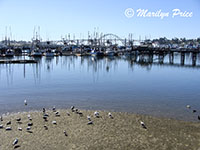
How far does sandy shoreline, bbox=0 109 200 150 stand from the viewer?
12875 millimetres

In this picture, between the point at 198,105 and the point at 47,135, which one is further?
the point at 198,105

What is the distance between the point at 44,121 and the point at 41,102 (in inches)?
270

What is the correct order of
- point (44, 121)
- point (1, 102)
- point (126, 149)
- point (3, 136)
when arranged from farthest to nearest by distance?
point (1, 102)
point (44, 121)
point (3, 136)
point (126, 149)

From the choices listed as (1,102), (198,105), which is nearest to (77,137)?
(1,102)

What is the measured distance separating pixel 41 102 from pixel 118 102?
8.02 meters

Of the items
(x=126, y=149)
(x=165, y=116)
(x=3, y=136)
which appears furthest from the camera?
(x=165, y=116)

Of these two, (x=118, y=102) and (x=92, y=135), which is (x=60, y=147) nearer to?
(x=92, y=135)

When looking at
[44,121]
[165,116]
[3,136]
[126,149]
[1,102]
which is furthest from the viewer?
[1,102]

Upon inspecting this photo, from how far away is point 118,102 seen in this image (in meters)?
23.9

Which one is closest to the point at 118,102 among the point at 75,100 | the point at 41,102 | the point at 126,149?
the point at 75,100

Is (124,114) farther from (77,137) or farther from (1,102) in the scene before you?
(1,102)

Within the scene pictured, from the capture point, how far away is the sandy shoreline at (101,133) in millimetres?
12875

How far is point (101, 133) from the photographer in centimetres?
1458

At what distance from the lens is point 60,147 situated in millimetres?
12547
